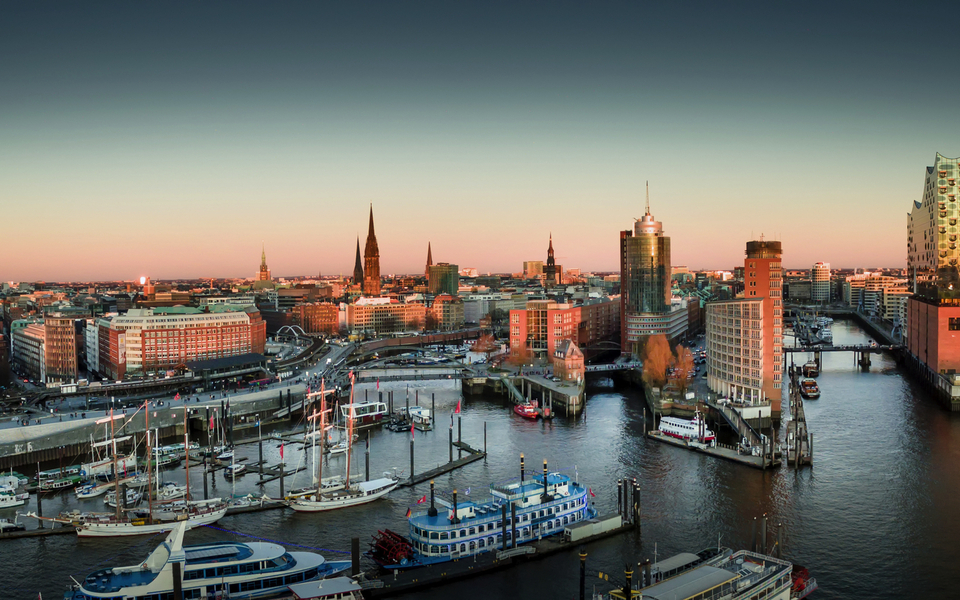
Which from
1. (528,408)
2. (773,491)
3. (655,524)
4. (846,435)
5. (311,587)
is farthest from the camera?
(528,408)

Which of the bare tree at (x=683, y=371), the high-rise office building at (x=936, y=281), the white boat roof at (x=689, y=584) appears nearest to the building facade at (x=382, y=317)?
the bare tree at (x=683, y=371)

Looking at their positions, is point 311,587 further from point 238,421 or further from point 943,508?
point 238,421

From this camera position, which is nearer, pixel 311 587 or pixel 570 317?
pixel 311 587

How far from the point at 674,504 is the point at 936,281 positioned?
4820 cm

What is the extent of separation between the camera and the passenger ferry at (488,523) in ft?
74.8

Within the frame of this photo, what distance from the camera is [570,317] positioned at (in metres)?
67.4

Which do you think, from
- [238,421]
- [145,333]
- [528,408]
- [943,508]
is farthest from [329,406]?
[943,508]

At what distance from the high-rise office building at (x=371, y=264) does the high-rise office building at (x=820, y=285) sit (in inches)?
3422

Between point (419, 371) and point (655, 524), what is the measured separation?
37.3 meters

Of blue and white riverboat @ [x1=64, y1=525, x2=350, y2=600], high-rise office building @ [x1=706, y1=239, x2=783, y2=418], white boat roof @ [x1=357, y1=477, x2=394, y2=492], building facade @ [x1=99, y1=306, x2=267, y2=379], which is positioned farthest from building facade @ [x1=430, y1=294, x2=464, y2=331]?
blue and white riverboat @ [x1=64, y1=525, x2=350, y2=600]

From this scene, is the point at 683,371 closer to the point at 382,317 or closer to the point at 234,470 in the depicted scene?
the point at 234,470

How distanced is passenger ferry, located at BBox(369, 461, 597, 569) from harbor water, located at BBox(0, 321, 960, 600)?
135cm

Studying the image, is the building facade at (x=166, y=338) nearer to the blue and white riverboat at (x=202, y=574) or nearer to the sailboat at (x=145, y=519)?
the sailboat at (x=145, y=519)

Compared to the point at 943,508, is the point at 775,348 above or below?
above
